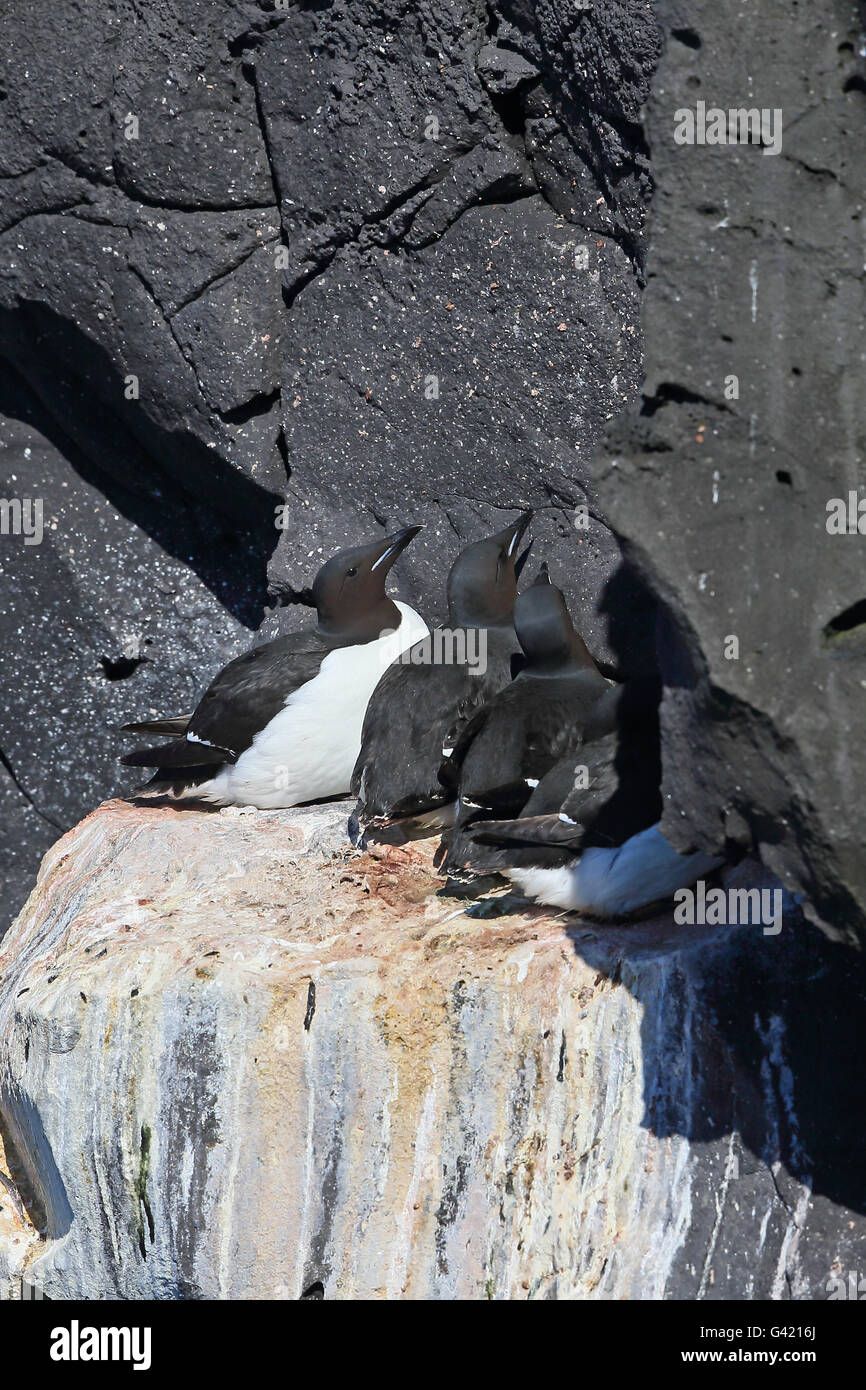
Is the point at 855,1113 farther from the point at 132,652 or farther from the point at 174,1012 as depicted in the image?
the point at 132,652

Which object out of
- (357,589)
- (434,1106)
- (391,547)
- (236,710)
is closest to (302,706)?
(236,710)

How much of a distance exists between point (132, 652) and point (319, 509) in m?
1.24

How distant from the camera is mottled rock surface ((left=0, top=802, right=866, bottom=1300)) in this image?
322 centimetres

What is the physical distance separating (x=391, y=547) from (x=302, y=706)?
2.25 ft

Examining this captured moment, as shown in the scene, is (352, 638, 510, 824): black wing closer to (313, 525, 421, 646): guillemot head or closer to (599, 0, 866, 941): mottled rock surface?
(313, 525, 421, 646): guillemot head

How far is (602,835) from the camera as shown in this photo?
371cm

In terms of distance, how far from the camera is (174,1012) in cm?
364

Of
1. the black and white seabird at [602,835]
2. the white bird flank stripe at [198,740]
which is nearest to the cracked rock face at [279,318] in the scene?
the white bird flank stripe at [198,740]

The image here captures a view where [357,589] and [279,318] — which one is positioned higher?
[279,318]

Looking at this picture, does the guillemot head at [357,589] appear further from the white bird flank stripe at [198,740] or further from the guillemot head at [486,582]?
the white bird flank stripe at [198,740]

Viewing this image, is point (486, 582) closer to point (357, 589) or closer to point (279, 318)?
point (357, 589)

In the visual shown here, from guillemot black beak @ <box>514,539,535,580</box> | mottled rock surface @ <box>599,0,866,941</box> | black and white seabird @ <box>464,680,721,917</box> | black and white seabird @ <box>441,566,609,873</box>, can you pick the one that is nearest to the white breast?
guillemot black beak @ <box>514,539,535,580</box>

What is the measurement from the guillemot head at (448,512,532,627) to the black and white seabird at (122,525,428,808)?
13.8 inches

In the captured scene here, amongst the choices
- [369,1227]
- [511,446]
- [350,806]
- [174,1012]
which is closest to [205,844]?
[350,806]
